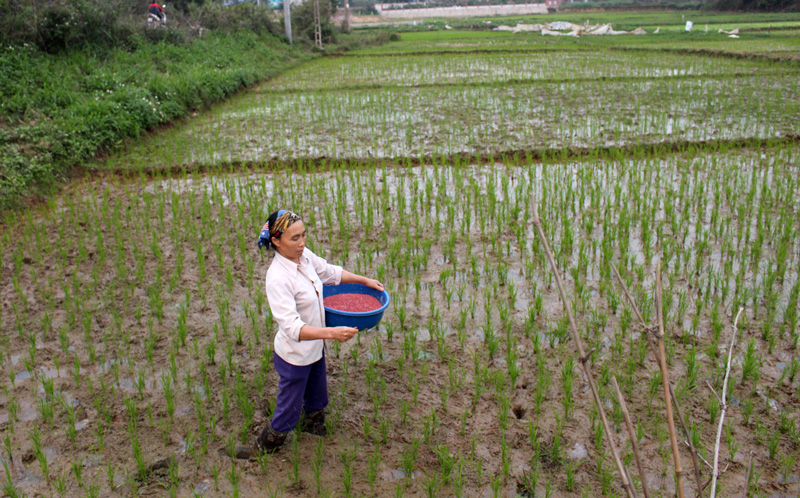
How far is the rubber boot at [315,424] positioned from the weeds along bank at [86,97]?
4.11 meters

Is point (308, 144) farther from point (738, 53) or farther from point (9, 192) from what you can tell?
point (738, 53)

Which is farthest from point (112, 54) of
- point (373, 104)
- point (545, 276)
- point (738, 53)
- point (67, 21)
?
point (738, 53)

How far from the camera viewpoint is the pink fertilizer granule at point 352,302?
8.11 ft

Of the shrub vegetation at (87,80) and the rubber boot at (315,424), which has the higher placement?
the shrub vegetation at (87,80)

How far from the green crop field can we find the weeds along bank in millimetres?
321

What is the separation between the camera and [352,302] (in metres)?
2.53

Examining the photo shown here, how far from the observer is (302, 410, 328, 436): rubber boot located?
2480 millimetres

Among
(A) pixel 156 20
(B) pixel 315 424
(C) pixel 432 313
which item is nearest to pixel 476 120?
(C) pixel 432 313

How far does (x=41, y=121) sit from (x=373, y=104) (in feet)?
Result: 14.9

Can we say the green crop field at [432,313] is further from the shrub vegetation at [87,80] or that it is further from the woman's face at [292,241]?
the woman's face at [292,241]

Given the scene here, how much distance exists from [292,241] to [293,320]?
28 centimetres

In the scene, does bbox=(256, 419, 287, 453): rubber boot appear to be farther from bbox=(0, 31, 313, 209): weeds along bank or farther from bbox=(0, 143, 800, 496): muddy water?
bbox=(0, 31, 313, 209): weeds along bank

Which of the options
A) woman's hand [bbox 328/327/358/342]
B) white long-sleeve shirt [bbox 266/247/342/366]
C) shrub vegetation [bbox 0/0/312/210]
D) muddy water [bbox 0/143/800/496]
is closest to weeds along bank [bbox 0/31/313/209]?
shrub vegetation [bbox 0/0/312/210]

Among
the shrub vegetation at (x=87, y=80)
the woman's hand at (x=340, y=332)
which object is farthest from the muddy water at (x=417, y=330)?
the shrub vegetation at (x=87, y=80)
